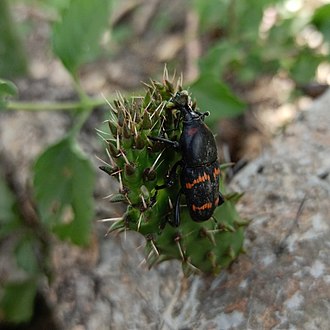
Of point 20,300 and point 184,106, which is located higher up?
point 184,106

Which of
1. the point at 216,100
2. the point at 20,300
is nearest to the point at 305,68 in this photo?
the point at 216,100

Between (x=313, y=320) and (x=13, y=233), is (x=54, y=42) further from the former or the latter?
(x=313, y=320)

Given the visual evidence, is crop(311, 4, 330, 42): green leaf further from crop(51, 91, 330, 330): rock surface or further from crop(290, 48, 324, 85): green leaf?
crop(51, 91, 330, 330): rock surface

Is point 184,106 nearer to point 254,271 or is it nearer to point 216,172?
point 216,172

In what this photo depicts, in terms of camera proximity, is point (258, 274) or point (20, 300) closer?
point (258, 274)

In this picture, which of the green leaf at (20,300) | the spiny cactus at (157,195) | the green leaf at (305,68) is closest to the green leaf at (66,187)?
the green leaf at (20,300)
